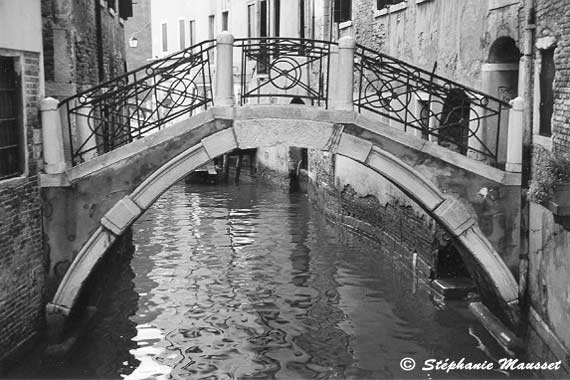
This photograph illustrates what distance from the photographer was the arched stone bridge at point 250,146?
777 centimetres

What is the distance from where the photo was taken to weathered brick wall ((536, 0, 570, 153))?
6750 millimetres

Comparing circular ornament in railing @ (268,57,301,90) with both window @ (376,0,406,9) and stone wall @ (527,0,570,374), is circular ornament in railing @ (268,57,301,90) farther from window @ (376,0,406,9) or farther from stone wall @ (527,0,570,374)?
stone wall @ (527,0,570,374)

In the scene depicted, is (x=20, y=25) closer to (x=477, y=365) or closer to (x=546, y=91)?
(x=546, y=91)

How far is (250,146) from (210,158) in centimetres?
41

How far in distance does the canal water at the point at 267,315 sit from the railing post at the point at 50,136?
6.26 feet

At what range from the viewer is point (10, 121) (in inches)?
289

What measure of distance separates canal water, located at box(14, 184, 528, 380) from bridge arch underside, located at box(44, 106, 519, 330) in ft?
2.82

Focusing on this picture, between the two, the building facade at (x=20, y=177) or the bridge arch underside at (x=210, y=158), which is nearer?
the building facade at (x=20, y=177)

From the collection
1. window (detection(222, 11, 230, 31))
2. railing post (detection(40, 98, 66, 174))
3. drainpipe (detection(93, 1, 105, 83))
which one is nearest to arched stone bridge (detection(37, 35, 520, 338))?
railing post (detection(40, 98, 66, 174))

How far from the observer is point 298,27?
18219mm

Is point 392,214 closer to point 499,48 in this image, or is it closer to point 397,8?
point 397,8

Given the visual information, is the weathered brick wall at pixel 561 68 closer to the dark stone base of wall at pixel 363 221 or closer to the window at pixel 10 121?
the dark stone base of wall at pixel 363 221

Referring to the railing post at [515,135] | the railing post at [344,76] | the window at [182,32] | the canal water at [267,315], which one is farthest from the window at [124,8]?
the window at [182,32]

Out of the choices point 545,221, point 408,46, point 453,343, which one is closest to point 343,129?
point 545,221
